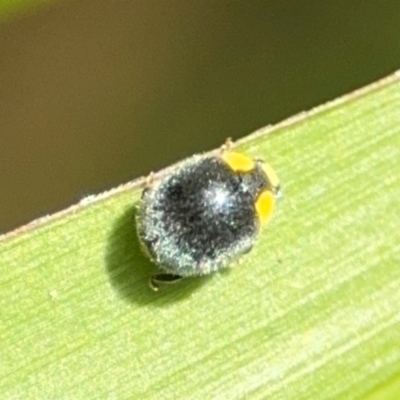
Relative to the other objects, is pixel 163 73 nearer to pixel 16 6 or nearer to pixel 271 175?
pixel 16 6

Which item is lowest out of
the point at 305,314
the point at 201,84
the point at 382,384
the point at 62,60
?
the point at 382,384

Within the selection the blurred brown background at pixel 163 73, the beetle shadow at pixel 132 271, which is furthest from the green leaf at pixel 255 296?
the blurred brown background at pixel 163 73

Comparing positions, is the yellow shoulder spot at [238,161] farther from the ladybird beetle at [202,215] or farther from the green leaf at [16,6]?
the green leaf at [16,6]

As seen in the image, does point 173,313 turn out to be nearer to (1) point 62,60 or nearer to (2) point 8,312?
(2) point 8,312

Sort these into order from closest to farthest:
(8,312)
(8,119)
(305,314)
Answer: (8,312)
(305,314)
(8,119)

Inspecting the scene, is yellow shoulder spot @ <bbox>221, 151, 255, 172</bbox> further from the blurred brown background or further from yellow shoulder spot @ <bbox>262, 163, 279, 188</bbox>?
the blurred brown background

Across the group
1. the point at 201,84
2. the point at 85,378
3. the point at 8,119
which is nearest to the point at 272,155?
the point at 85,378
